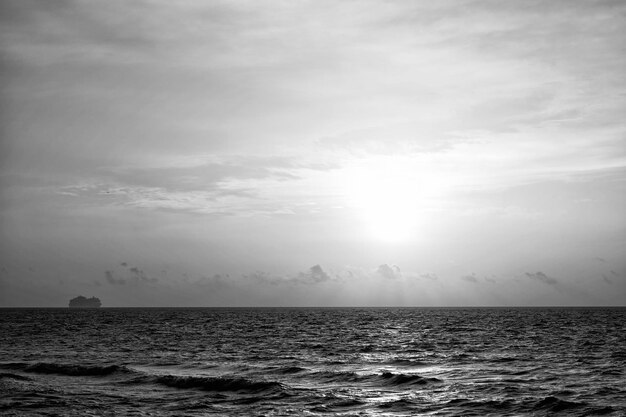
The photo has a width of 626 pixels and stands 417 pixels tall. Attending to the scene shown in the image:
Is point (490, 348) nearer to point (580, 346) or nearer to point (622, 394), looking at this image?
point (580, 346)

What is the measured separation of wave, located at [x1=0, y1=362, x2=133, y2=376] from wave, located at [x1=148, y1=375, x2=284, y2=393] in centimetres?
604

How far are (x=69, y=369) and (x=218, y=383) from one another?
14985 mm

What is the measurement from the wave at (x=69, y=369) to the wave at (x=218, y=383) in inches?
238

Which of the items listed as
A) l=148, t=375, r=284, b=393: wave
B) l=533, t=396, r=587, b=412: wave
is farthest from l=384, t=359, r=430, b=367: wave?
l=533, t=396, r=587, b=412: wave

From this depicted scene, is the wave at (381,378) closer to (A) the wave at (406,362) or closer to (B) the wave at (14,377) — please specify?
(A) the wave at (406,362)

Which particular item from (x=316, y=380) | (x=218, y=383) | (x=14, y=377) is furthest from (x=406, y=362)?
(x=14, y=377)

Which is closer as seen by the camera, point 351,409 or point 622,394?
point 351,409

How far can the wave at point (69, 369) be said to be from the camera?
4700 cm

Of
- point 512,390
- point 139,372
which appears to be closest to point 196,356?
point 139,372

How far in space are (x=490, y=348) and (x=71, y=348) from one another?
46785mm

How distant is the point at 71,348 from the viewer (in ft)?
228

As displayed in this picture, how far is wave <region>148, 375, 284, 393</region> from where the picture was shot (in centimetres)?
3884

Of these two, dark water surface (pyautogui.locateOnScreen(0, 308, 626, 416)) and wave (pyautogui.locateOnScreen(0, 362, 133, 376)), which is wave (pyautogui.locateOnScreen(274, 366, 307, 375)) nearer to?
dark water surface (pyautogui.locateOnScreen(0, 308, 626, 416))

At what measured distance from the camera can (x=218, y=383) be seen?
40656mm
